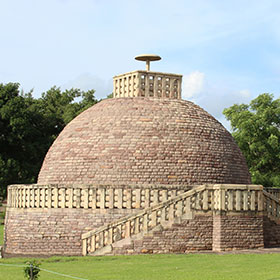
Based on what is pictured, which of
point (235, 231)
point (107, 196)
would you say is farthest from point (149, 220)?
point (235, 231)

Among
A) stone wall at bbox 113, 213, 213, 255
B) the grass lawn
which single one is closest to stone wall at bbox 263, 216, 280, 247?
stone wall at bbox 113, 213, 213, 255

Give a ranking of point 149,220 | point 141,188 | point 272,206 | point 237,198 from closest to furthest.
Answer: point 149,220, point 237,198, point 141,188, point 272,206

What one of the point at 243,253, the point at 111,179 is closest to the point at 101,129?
the point at 111,179

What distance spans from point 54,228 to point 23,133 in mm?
16892

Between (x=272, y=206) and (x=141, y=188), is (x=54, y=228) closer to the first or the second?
(x=141, y=188)

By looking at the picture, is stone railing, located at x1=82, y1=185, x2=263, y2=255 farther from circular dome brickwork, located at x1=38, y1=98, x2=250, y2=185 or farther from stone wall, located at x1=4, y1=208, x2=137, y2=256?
circular dome brickwork, located at x1=38, y1=98, x2=250, y2=185

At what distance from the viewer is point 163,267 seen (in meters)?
15.5

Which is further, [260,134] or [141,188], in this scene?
[260,134]

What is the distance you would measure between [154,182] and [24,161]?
18.7 metres

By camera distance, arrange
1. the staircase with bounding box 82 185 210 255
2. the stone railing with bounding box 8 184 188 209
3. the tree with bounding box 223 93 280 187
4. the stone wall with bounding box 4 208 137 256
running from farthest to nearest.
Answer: the tree with bounding box 223 93 280 187 < the stone wall with bounding box 4 208 137 256 < the stone railing with bounding box 8 184 188 209 < the staircase with bounding box 82 185 210 255

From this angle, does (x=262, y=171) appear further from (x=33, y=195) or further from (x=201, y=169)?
(x=33, y=195)

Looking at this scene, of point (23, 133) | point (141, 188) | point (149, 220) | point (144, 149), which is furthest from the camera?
point (23, 133)

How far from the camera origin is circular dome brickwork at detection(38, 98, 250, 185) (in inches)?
869

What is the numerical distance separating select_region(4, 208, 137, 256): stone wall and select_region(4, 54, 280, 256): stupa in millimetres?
35
